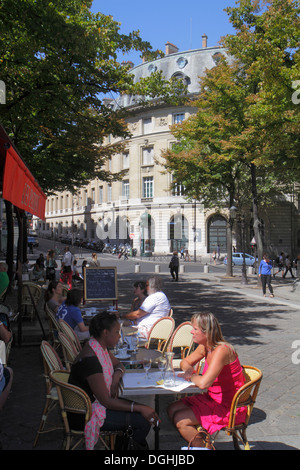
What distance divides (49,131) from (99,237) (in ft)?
147

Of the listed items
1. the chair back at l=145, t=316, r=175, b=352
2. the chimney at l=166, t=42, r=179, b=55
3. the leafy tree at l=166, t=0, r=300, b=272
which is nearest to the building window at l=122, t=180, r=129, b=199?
the chimney at l=166, t=42, r=179, b=55

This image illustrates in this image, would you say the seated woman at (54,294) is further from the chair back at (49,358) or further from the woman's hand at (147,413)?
the woman's hand at (147,413)

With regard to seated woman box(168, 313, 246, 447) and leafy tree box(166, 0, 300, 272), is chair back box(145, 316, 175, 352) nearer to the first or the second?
seated woman box(168, 313, 246, 447)

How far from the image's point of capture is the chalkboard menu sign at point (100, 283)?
8852 millimetres

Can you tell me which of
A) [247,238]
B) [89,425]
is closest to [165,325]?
A: [89,425]

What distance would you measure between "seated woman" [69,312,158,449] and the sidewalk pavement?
0.46 metres

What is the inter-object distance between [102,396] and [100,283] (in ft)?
18.9

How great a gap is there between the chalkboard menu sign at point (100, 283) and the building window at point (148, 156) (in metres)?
42.3

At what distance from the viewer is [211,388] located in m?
3.47

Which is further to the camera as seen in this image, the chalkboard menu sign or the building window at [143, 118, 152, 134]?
the building window at [143, 118, 152, 134]

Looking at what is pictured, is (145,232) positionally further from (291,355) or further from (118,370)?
(118,370)

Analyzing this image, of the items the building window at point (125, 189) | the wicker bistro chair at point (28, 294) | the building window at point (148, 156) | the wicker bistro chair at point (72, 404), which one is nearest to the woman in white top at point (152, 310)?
the wicker bistro chair at point (72, 404)

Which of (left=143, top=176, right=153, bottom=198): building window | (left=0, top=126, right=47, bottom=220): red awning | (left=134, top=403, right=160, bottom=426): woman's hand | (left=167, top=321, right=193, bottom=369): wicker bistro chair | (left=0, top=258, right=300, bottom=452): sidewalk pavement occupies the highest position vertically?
(left=143, top=176, right=153, bottom=198): building window

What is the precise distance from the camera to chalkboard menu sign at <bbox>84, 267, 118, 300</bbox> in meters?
8.85
